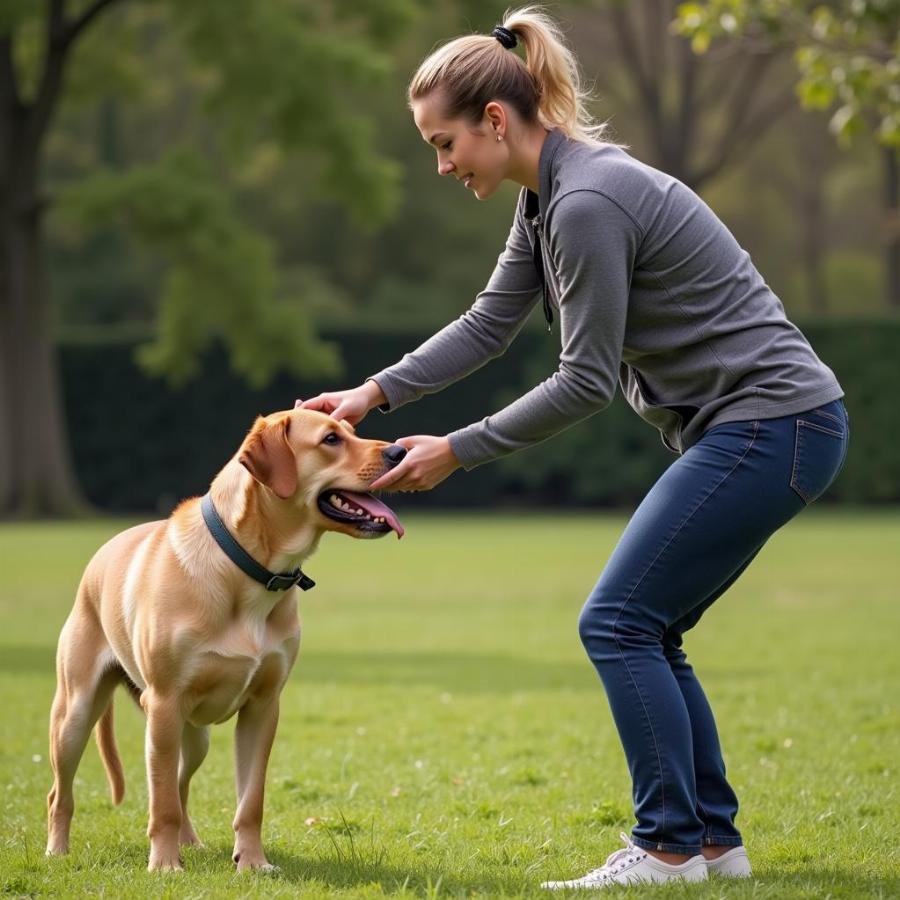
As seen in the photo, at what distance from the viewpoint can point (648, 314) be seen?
14.4ft

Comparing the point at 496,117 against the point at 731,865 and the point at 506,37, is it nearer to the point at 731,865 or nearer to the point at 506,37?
the point at 506,37

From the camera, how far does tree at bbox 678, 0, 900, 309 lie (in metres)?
10.2

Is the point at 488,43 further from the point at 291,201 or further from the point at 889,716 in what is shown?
the point at 291,201

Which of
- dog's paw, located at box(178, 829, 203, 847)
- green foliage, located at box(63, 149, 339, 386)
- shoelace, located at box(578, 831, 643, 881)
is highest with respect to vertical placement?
shoelace, located at box(578, 831, 643, 881)

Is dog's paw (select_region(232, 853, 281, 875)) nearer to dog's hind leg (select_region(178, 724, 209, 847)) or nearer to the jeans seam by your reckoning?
dog's hind leg (select_region(178, 724, 209, 847))

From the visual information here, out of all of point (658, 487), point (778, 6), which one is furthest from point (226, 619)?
point (778, 6)

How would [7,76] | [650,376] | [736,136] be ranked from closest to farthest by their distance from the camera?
[650,376] → [7,76] → [736,136]

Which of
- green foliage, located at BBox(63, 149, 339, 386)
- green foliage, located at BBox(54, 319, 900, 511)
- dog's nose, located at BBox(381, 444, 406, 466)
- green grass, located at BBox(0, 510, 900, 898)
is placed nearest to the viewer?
green grass, located at BBox(0, 510, 900, 898)

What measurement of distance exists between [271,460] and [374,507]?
38 centimetres

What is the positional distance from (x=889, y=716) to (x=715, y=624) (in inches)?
218

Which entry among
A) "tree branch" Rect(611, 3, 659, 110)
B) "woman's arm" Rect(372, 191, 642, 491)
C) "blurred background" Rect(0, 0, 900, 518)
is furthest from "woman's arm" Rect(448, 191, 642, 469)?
"tree branch" Rect(611, 3, 659, 110)

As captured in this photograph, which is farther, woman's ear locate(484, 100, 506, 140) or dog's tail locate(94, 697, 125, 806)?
dog's tail locate(94, 697, 125, 806)

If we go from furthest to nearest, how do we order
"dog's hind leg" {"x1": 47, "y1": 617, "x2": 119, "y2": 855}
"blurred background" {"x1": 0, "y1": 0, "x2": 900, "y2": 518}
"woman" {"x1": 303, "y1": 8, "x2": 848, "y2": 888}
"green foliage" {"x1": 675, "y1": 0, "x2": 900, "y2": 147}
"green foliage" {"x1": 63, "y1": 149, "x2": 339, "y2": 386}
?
"blurred background" {"x1": 0, "y1": 0, "x2": 900, "y2": 518}
"green foliage" {"x1": 63, "y1": 149, "x2": 339, "y2": 386}
"green foliage" {"x1": 675, "y1": 0, "x2": 900, "y2": 147}
"dog's hind leg" {"x1": 47, "y1": 617, "x2": 119, "y2": 855}
"woman" {"x1": 303, "y1": 8, "x2": 848, "y2": 888}

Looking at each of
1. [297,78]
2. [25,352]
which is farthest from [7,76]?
[297,78]
